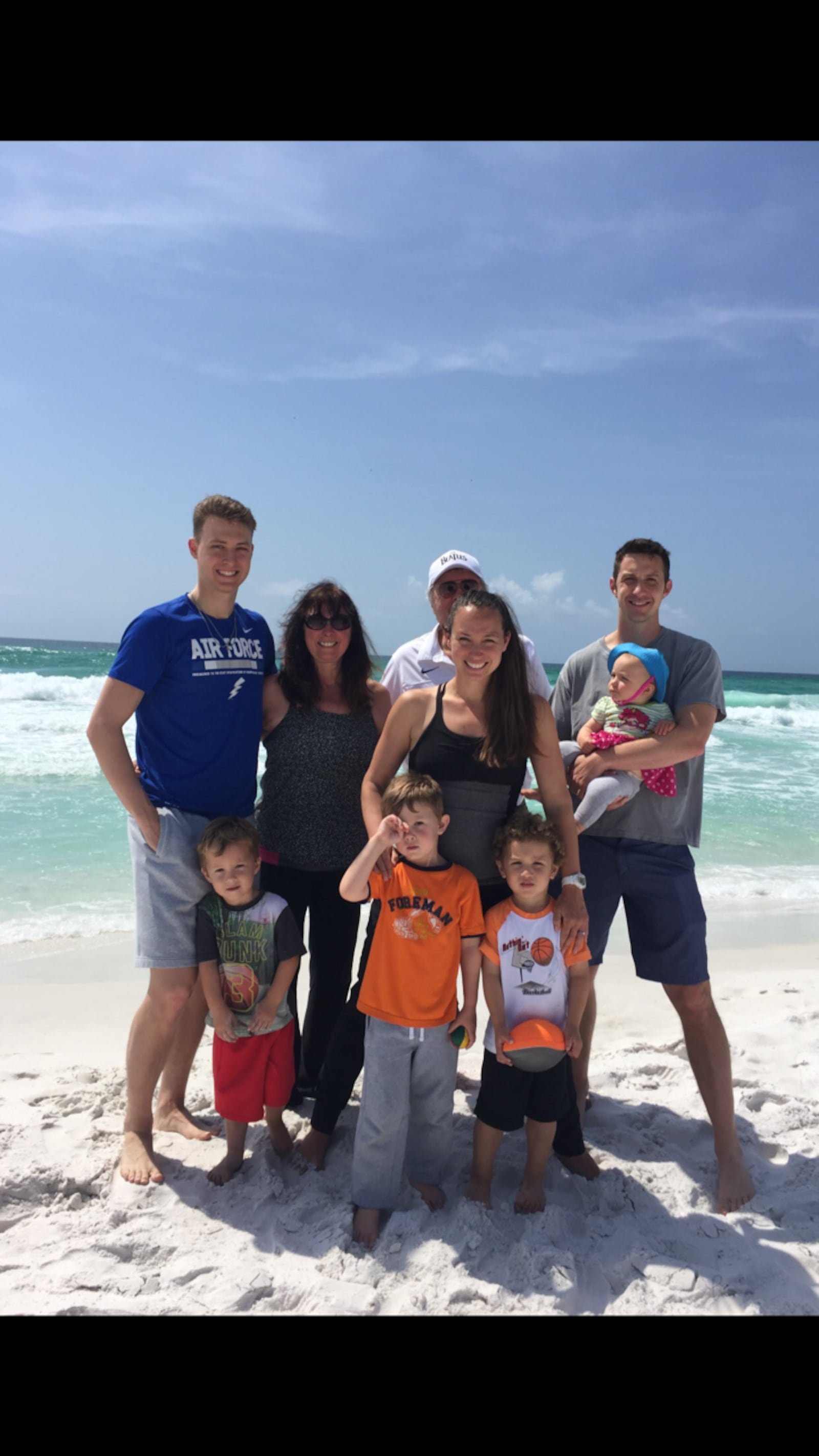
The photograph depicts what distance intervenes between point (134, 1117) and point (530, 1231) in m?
1.54

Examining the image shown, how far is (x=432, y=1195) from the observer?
3037mm

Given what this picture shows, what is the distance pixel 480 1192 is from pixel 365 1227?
0.44 meters

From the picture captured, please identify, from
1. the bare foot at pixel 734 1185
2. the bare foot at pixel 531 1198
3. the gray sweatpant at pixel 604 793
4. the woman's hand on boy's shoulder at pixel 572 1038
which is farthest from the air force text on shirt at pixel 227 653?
the bare foot at pixel 734 1185

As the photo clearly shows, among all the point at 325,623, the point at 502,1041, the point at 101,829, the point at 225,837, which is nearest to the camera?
the point at 502,1041

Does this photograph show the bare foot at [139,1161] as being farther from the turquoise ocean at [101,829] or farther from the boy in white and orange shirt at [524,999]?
the turquoise ocean at [101,829]

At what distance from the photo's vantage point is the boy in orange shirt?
293cm

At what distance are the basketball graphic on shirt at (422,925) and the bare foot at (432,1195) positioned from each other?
930mm

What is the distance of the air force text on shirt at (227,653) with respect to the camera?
3240 mm

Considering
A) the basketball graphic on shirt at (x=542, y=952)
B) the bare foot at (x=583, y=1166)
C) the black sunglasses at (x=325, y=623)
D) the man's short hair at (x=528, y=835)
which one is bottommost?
the bare foot at (x=583, y=1166)

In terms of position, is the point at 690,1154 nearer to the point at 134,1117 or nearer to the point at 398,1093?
the point at 398,1093

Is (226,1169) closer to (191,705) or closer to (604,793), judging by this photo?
(191,705)

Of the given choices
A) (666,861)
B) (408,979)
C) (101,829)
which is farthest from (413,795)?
(101,829)

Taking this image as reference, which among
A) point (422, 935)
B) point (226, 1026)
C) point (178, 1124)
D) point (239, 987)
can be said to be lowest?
point (178, 1124)
